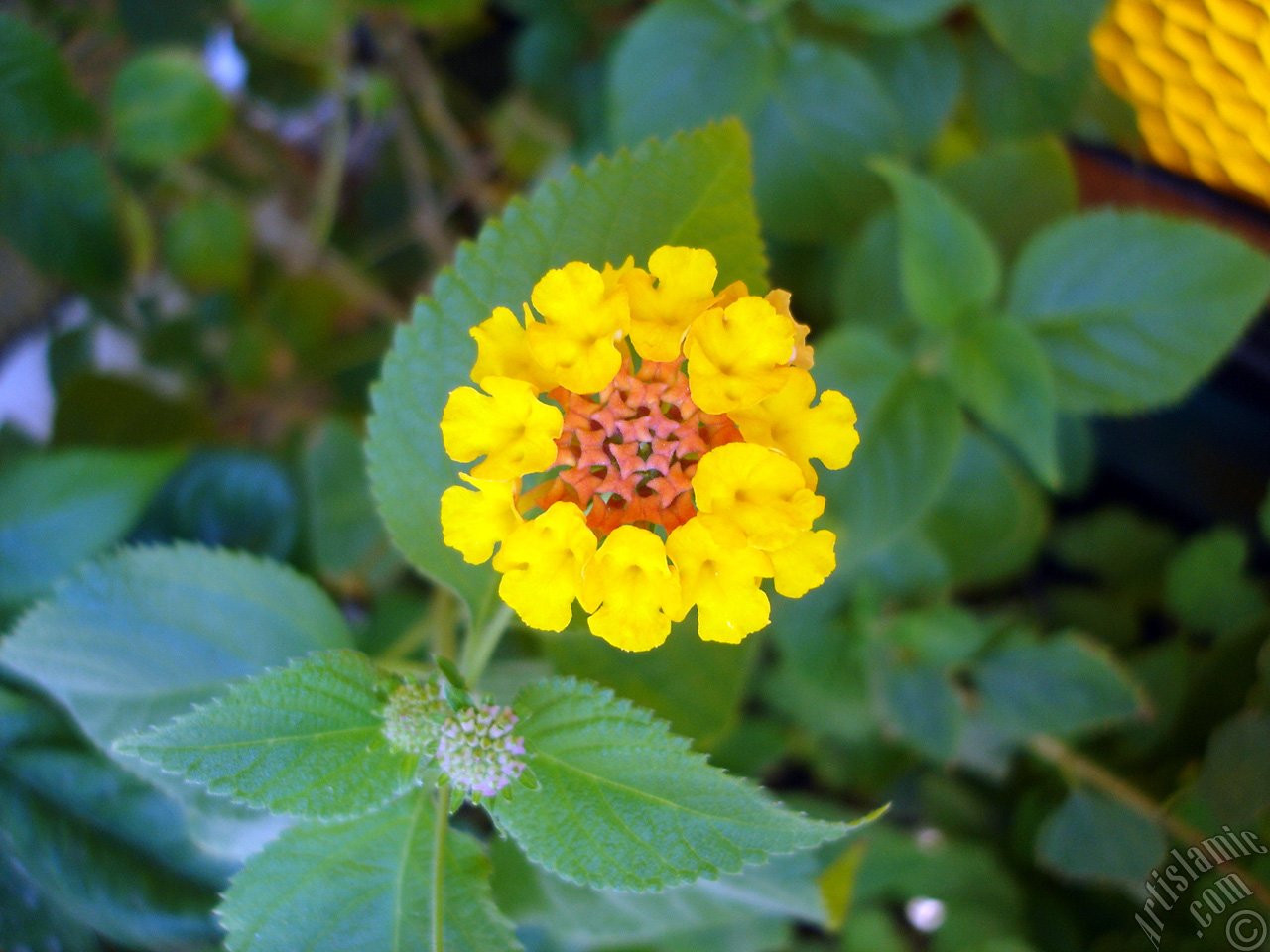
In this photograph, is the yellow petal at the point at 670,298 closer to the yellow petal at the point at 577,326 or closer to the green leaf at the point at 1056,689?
the yellow petal at the point at 577,326

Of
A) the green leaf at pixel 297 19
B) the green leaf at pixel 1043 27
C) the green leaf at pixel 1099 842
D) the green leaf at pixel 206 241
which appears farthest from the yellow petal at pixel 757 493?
the green leaf at pixel 206 241

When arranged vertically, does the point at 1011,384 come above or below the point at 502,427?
below

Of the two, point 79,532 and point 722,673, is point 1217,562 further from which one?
point 79,532

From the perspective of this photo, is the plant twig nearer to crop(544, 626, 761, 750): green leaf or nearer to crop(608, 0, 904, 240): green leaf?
crop(544, 626, 761, 750): green leaf

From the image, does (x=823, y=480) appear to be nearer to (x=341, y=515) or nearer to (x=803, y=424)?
(x=803, y=424)

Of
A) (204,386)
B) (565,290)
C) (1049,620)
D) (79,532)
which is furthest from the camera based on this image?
(204,386)

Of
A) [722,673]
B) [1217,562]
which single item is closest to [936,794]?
[1217,562]

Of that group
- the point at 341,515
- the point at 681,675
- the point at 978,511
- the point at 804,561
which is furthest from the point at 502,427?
the point at 978,511

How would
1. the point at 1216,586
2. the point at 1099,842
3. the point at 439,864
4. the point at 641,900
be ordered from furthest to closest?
1. the point at 1216,586
2. the point at 1099,842
3. the point at 641,900
4. the point at 439,864
